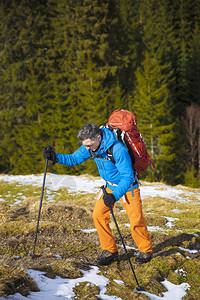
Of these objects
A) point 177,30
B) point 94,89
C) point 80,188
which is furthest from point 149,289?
point 177,30

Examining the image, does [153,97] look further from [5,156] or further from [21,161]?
[5,156]

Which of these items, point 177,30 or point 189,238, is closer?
point 189,238

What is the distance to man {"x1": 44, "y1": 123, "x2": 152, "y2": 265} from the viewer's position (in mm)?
3475

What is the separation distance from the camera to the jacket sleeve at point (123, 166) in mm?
3463

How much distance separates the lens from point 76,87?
26.8 m

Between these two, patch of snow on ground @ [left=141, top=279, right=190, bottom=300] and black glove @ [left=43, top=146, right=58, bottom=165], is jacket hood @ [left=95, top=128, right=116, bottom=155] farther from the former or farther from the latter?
patch of snow on ground @ [left=141, top=279, right=190, bottom=300]

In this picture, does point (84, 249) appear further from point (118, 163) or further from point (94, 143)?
point (94, 143)

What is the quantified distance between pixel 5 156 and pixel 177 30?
3131 cm

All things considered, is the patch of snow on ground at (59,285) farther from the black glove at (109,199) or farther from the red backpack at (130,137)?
the red backpack at (130,137)

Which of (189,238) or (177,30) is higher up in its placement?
(177,30)

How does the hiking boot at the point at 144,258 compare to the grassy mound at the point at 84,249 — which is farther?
the hiking boot at the point at 144,258

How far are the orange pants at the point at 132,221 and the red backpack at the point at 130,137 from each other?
0.42m

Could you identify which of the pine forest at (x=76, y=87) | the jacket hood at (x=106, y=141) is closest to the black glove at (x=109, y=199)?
the jacket hood at (x=106, y=141)

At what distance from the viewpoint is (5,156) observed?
2936 centimetres
